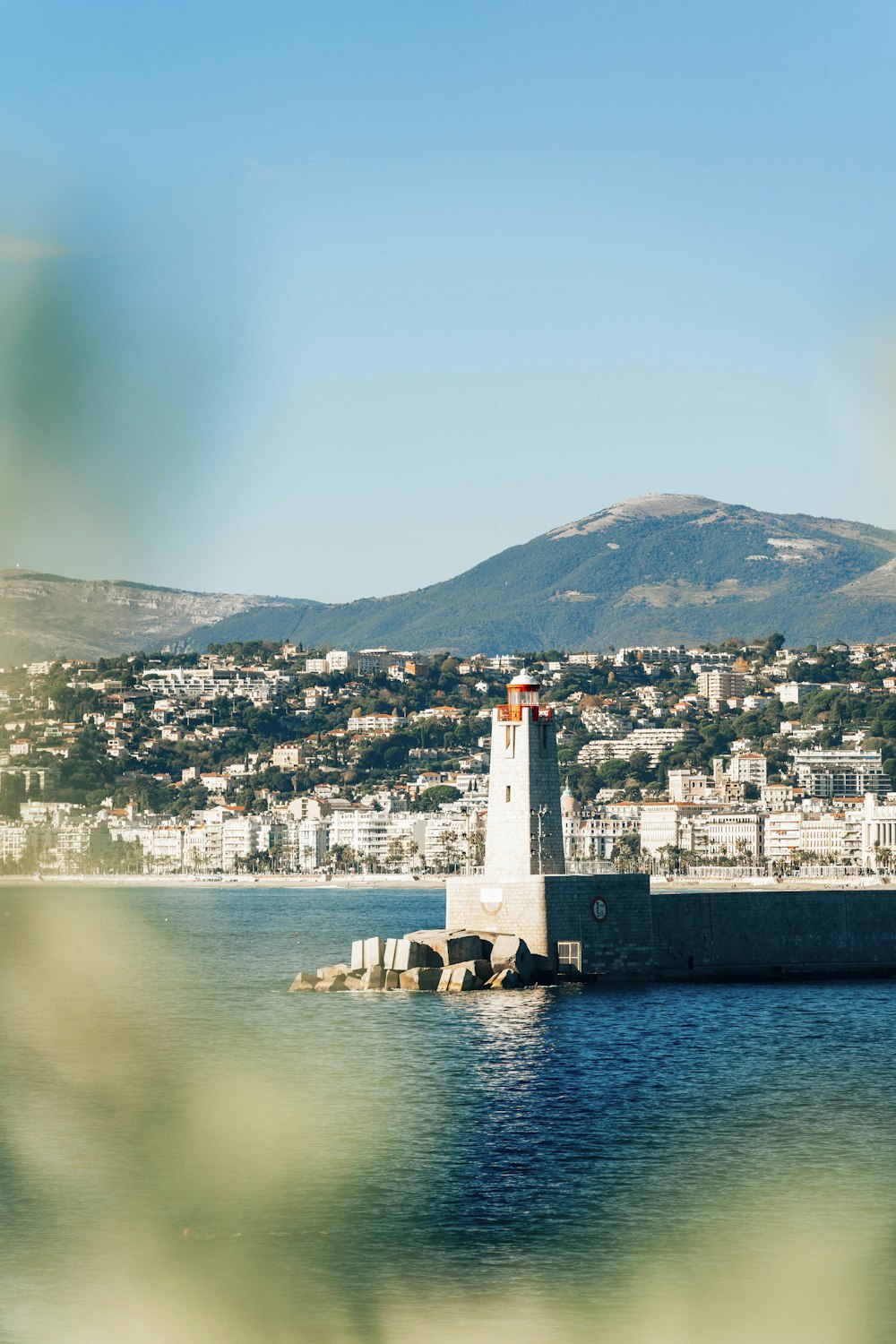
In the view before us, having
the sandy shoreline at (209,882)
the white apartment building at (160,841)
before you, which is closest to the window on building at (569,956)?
the sandy shoreline at (209,882)

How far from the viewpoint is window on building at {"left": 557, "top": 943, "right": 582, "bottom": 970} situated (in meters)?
49.7

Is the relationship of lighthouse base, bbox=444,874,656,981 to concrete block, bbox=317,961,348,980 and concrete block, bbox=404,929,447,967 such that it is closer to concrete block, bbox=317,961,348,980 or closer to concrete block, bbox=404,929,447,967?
concrete block, bbox=404,929,447,967

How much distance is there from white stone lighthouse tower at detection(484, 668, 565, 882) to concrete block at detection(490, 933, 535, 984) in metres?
1.52

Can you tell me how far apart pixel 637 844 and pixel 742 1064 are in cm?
13419

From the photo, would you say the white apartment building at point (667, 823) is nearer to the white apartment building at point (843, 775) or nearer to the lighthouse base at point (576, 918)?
the white apartment building at point (843, 775)

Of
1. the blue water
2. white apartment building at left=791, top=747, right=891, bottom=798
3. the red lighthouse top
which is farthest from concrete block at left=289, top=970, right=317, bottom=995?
white apartment building at left=791, top=747, right=891, bottom=798

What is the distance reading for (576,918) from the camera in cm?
4997

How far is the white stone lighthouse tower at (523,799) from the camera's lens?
50.6 meters

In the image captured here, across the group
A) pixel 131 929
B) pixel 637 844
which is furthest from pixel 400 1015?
pixel 637 844

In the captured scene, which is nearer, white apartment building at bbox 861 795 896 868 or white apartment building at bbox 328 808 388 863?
white apartment building at bbox 861 795 896 868

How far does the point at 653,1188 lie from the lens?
27609 millimetres

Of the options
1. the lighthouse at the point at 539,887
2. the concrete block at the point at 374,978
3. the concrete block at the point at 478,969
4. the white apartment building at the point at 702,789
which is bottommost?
the concrete block at the point at 374,978

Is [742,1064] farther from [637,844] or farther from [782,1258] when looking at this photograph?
[637,844]

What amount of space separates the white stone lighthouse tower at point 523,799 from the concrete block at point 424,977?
2575 millimetres
